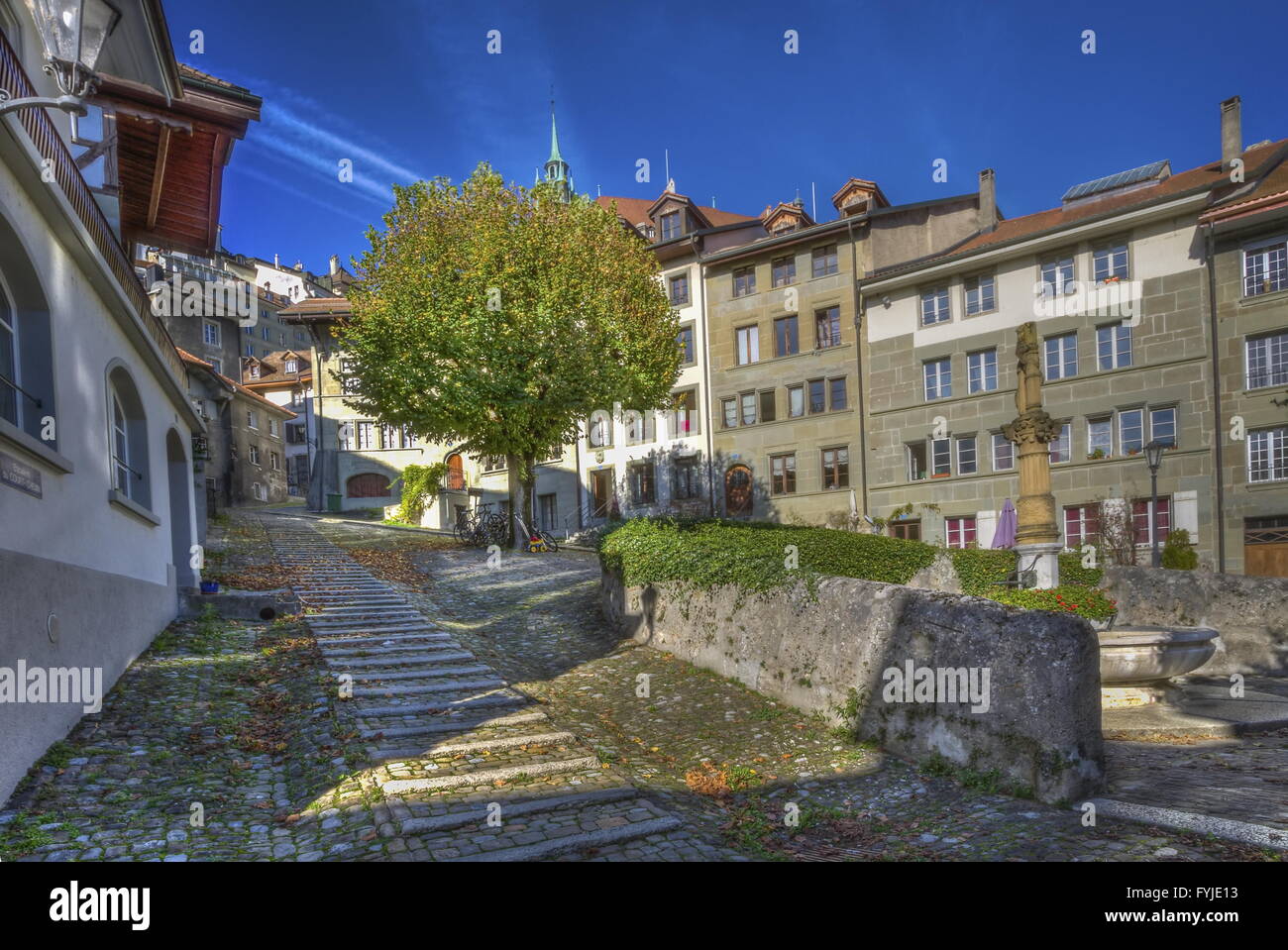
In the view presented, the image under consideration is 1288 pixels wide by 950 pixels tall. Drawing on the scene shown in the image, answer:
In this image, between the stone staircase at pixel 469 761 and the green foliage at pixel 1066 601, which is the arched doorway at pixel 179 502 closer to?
the stone staircase at pixel 469 761

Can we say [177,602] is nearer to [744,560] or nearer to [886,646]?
[744,560]

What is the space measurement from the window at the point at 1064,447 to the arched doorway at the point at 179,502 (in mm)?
26080

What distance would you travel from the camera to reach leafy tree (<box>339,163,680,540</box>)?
68.4 ft

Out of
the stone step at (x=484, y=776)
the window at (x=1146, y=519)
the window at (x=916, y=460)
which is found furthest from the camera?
the window at (x=916, y=460)

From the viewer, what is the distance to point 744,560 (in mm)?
10258

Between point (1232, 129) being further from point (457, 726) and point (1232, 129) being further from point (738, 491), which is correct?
point (457, 726)

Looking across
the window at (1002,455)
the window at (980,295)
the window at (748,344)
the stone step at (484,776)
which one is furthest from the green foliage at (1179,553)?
the stone step at (484,776)

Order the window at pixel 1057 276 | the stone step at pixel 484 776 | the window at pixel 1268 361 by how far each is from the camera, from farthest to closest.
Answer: the window at pixel 1057 276 → the window at pixel 1268 361 → the stone step at pixel 484 776

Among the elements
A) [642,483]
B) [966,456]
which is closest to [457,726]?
[966,456]

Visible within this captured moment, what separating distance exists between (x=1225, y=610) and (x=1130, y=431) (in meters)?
16.1

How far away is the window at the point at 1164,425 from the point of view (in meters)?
25.9

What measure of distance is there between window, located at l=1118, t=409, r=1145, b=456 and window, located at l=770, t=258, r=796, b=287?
14.2 meters

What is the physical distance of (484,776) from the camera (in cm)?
650

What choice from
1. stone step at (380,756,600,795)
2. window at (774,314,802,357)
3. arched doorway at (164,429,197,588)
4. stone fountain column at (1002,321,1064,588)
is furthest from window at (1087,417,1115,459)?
arched doorway at (164,429,197,588)
